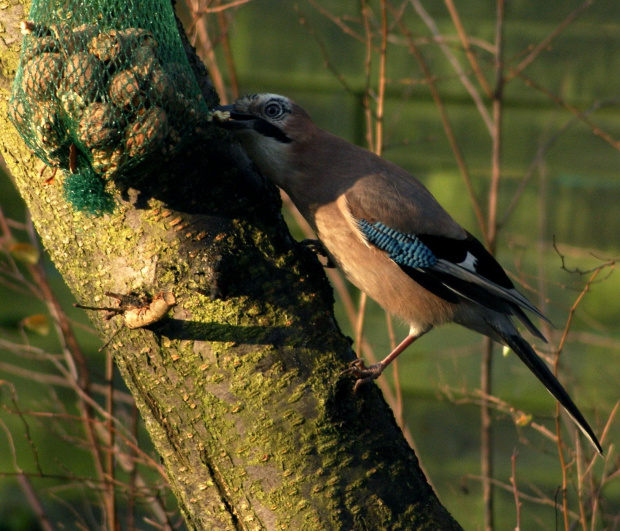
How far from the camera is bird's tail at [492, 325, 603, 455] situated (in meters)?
2.37

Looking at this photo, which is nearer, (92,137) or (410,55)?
(92,137)

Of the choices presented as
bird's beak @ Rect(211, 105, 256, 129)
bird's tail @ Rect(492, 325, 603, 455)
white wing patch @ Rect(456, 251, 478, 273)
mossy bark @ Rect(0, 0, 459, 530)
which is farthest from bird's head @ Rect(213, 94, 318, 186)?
bird's tail @ Rect(492, 325, 603, 455)

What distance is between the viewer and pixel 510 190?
393cm

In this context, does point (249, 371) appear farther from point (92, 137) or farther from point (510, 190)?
point (510, 190)

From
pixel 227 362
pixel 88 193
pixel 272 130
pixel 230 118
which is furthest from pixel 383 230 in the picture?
pixel 88 193

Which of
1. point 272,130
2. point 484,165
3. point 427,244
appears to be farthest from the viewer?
point 484,165

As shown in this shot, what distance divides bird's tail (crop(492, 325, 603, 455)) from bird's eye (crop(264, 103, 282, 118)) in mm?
1033

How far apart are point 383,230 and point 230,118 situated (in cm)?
64

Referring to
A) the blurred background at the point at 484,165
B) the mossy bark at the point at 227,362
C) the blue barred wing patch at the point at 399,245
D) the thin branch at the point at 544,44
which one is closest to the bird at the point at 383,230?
the blue barred wing patch at the point at 399,245

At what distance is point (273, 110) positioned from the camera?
2.31 metres

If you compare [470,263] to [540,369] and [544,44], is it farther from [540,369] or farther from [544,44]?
[544,44]

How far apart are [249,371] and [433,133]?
263 centimetres

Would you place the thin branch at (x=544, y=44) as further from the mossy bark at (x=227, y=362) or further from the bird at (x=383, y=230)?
the mossy bark at (x=227, y=362)

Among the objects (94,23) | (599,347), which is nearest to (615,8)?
(599,347)
